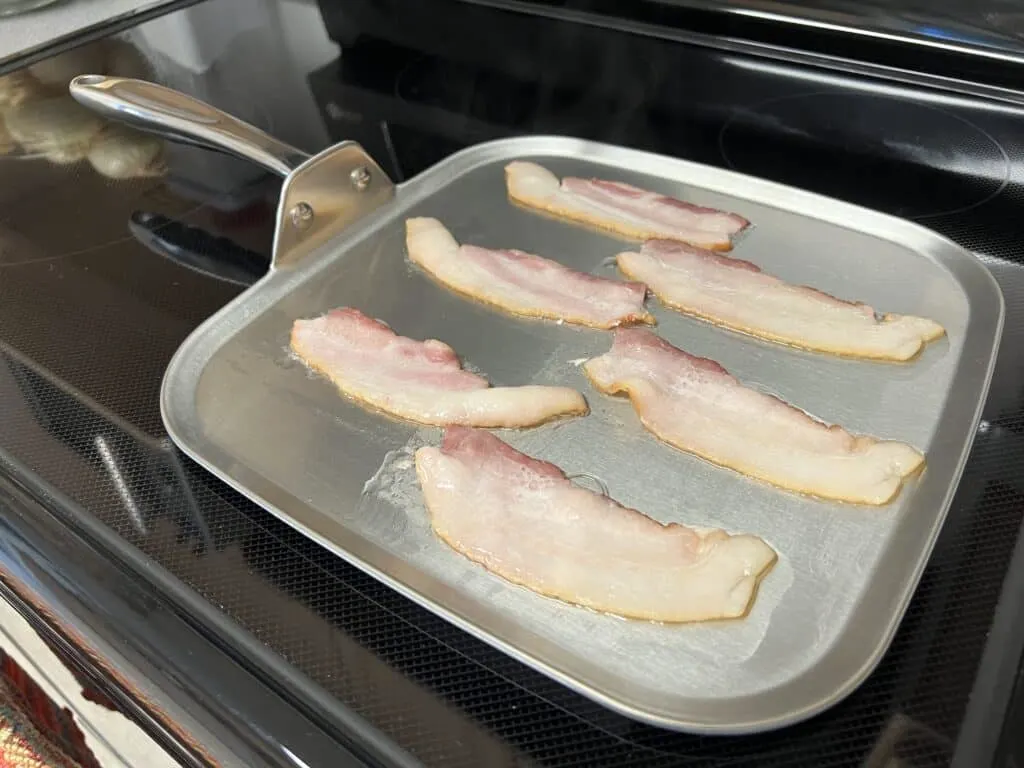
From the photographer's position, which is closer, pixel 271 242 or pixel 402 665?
pixel 402 665

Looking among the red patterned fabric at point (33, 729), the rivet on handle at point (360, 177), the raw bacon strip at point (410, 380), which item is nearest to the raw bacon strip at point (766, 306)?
the raw bacon strip at point (410, 380)

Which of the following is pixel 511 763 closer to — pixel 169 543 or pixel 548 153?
pixel 169 543

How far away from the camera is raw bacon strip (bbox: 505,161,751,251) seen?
0.91 meters

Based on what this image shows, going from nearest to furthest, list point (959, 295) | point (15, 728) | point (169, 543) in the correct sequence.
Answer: point (169, 543)
point (959, 295)
point (15, 728)

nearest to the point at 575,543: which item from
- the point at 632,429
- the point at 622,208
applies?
the point at 632,429

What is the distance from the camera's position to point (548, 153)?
3.55 ft

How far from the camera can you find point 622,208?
0.95 metres

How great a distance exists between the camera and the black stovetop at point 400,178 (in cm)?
53

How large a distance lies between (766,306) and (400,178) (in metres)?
0.46

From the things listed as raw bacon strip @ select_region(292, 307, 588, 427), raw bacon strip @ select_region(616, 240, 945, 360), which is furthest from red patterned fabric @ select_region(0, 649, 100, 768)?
raw bacon strip @ select_region(616, 240, 945, 360)

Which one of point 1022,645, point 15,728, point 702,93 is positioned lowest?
point 15,728

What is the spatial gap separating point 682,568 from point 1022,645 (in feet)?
0.67

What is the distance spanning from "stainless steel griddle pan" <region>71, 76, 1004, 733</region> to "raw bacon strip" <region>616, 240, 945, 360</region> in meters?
0.02

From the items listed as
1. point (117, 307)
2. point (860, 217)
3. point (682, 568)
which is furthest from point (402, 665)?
point (860, 217)
